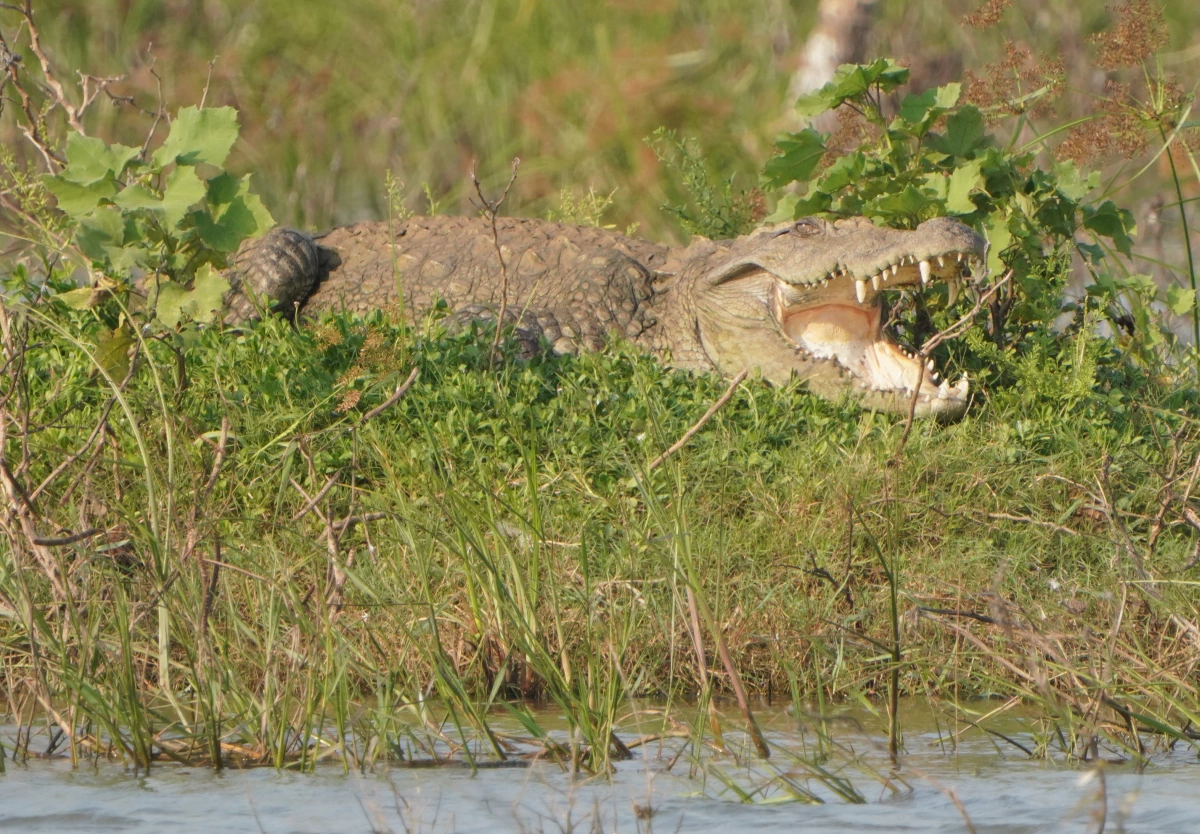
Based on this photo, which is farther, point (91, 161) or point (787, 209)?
point (787, 209)

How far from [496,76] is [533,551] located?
7.65 m

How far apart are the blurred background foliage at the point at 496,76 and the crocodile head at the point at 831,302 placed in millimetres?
3516

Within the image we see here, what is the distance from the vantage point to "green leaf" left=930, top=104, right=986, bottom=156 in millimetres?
5125

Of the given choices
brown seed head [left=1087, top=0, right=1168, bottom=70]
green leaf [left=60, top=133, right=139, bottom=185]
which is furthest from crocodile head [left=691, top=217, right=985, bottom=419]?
green leaf [left=60, top=133, right=139, bottom=185]

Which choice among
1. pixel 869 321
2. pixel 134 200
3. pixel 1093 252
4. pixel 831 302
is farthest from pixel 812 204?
pixel 134 200

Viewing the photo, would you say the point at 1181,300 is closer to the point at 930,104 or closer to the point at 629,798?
the point at 930,104

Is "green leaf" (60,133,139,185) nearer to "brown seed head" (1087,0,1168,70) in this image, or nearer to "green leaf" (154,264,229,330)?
"green leaf" (154,264,229,330)

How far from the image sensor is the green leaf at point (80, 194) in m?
4.23

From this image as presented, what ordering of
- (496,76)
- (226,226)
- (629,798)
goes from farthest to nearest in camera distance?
1. (496,76)
2. (226,226)
3. (629,798)

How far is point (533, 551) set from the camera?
3.43 meters

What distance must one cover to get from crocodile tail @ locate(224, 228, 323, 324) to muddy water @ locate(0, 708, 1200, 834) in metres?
3.13

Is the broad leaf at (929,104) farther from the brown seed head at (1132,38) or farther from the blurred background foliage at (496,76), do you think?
the blurred background foliage at (496,76)

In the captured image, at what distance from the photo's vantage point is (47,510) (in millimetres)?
3936

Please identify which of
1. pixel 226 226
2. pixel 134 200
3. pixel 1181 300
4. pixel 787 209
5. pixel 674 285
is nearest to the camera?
pixel 134 200
